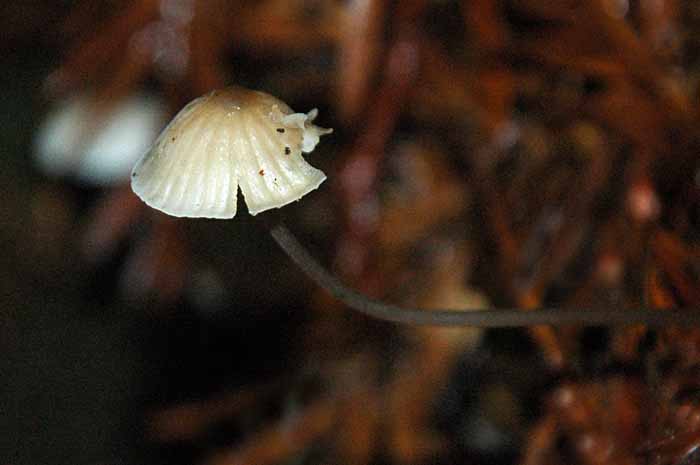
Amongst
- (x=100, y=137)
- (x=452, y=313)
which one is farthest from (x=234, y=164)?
(x=100, y=137)

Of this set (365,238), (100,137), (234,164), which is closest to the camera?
(234,164)

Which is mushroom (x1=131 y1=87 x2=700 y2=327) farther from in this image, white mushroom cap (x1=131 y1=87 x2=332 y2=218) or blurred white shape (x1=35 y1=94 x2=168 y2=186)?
blurred white shape (x1=35 y1=94 x2=168 y2=186)

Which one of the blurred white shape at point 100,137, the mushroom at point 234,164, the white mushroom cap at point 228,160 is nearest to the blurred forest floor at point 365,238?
the blurred white shape at point 100,137

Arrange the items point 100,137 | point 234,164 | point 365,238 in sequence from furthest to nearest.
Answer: point 100,137
point 365,238
point 234,164

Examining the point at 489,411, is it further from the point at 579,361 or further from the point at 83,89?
the point at 83,89

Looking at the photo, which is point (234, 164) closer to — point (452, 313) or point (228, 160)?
point (228, 160)

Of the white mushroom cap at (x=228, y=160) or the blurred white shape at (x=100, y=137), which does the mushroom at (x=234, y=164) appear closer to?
the white mushroom cap at (x=228, y=160)

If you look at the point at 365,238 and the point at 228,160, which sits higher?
the point at 228,160

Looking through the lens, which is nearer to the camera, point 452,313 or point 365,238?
point 452,313
